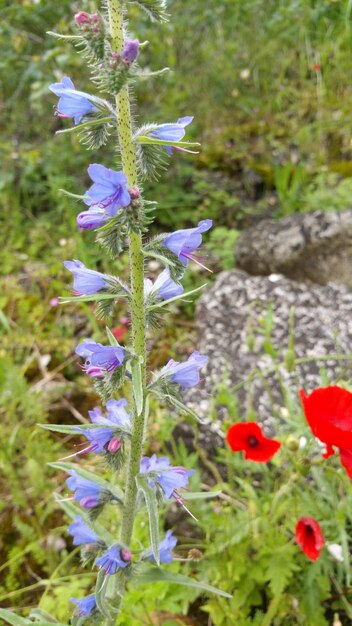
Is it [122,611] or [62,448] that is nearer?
[122,611]

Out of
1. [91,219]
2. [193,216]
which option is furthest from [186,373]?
[193,216]

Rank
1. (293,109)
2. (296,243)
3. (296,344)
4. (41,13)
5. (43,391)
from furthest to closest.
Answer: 1. (293,109)
2. (41,13)
3. (296,243)
4. (43,391)
5. (296,344)

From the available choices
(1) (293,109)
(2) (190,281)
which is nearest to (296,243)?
(2) (190,281)

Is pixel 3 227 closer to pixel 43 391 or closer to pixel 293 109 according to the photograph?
pixel 43 391

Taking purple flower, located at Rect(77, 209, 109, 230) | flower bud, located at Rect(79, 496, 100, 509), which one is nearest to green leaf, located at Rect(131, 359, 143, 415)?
purple flower, located at Rect(77, 209, 109, 230)

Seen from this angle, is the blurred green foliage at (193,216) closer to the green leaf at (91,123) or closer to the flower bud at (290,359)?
the flower bud at (290,359)

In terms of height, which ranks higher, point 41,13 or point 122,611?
point 41,13

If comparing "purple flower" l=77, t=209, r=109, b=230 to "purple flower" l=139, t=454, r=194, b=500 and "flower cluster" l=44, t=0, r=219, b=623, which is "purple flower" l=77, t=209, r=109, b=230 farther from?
"purple flower" l=139, t=454, r=194, b=500
